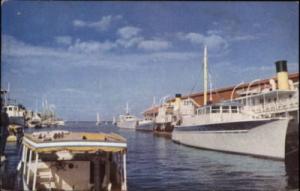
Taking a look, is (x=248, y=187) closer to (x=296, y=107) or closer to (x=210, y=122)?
(x=296, y=107)

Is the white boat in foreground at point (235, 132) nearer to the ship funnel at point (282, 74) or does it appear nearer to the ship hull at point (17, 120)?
the ship funnel at point (282, 74)

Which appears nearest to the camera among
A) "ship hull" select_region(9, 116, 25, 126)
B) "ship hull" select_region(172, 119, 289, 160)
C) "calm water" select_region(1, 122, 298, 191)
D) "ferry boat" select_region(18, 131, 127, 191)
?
"ferry boat" select_region(18, 131, 127, 191)

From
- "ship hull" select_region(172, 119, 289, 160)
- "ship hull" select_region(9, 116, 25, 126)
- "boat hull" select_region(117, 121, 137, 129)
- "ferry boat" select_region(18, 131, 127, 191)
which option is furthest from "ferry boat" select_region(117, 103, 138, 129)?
"ferry boat" select_region(18, 131, 127, 191)

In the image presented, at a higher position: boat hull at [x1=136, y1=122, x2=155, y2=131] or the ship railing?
the ship railing

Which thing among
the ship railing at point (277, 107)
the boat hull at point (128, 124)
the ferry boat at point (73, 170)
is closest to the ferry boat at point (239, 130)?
the ship railing at point (277, 107)

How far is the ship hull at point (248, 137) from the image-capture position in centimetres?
2681

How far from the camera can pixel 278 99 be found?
31.5 metres

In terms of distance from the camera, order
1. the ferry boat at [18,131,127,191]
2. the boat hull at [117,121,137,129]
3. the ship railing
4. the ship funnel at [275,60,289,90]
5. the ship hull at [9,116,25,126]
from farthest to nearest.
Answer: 1. the boat hull at [117,121,137,129]
2. the ship hull at [9,116,25,126]
3. the ship funnel at [275,60,289,90]
4. the ship railing
5. the ferry boat at [18,131,127,191]

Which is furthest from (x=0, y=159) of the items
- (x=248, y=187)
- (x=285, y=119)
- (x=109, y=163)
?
(x=285, y=119)

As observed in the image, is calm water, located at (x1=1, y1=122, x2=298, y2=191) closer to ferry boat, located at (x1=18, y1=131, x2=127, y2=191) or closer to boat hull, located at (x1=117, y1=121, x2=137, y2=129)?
ferry boat, located at (x1=18, y1=131, x2=127, y2=191)

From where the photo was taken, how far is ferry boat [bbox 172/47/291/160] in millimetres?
27047

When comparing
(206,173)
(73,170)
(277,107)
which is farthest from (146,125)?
(73,170)

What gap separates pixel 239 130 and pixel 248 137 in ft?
3.26

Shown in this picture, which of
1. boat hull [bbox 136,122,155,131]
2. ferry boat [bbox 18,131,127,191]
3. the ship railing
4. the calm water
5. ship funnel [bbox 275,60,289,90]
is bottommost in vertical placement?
the calm water
